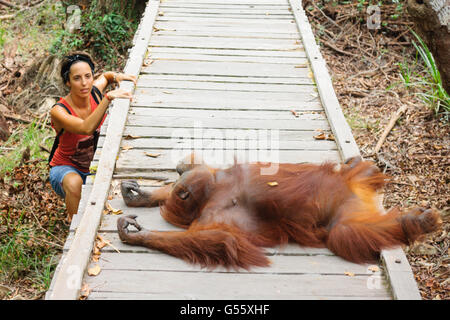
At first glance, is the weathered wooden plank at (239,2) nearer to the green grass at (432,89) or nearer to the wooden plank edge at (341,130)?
the wooden plank edge at (341,130)

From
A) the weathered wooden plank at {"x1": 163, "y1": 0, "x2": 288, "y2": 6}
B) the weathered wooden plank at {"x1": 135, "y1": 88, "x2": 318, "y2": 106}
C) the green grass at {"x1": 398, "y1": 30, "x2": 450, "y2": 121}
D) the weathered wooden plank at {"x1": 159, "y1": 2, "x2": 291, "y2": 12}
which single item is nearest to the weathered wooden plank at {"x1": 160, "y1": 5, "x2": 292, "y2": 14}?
the weathered wooden plank at {"x1": 159, "y1": 2, "x2": 291, "y2": 12}

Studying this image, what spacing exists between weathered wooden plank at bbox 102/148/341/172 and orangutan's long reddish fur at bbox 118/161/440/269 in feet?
1.73

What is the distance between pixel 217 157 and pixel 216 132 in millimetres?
336

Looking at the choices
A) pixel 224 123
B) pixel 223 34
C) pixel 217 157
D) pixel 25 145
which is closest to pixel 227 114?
pixel 224 123

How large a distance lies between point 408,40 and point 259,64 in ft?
10.5

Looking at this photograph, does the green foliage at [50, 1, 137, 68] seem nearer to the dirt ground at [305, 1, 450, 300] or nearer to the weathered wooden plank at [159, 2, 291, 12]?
the weathered wooden plank at [159, 2, 291, 12]

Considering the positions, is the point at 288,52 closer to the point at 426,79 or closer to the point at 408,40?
the point at 426,79

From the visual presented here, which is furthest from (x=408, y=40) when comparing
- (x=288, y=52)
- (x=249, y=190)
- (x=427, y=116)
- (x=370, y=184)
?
(x=249, y=190)

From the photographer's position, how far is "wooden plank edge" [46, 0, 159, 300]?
2.13 metres

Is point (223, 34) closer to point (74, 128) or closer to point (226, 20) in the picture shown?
point (226, 20)

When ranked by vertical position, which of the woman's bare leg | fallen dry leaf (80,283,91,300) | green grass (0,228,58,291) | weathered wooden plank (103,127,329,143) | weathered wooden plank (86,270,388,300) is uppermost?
fallen dry leaf (80,283,91,300)

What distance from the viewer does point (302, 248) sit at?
244cm

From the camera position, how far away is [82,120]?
322 centimetres

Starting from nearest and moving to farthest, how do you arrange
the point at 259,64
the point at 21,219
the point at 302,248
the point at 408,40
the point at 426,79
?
the point at 302,248 < the point at 21,219 < the point at 259,64 < the point at 426,79 < the point at 408,40
